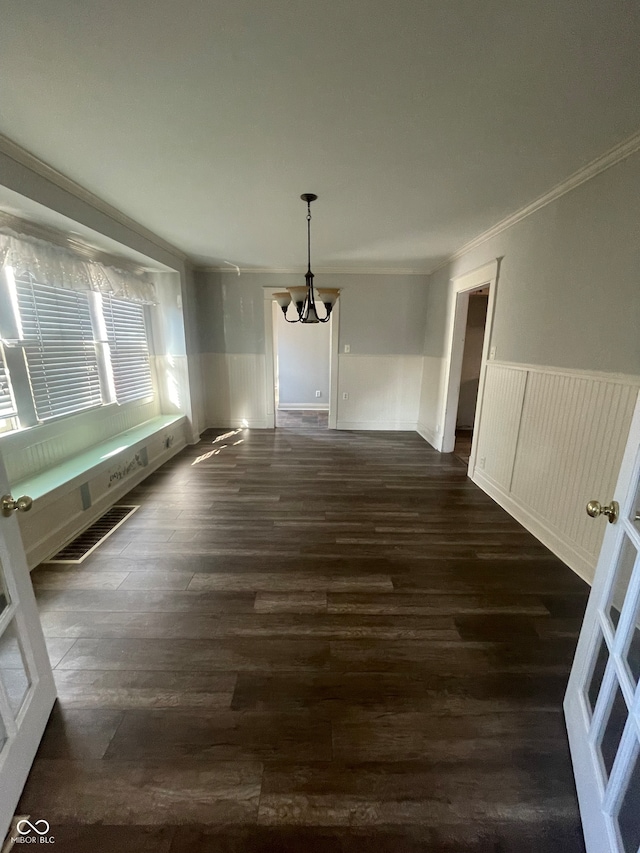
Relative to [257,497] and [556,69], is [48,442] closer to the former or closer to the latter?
[257,497]

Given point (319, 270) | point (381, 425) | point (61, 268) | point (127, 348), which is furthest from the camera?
point (381, 425)

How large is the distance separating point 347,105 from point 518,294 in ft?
6.46

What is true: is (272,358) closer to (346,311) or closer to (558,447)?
(346,311)

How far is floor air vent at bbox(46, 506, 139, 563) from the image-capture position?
2.22 metres

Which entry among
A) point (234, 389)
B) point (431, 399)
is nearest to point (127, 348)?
point (234, 389)

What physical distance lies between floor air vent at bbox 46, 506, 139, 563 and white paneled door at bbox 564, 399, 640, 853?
2.67 meters

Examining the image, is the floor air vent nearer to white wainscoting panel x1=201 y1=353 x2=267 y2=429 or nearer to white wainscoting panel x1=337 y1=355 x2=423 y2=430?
white wainscoting panel x1=201 y1=353 x2=267 y2=429

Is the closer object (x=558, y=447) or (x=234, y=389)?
(x=558, y=447)

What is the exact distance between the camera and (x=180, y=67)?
1293 mm

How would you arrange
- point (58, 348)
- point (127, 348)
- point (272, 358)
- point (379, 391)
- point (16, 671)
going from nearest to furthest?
point (16, 671) → point (58, 348) → point (127, 348) → point (272, 358) → point (379, 391)

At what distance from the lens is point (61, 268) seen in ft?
8.47

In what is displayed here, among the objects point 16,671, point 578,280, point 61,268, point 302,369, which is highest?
→ point 61,268

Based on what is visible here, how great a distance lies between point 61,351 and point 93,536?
1.52 metres

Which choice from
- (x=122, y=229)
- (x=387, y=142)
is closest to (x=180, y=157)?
(x=387, y=142)
